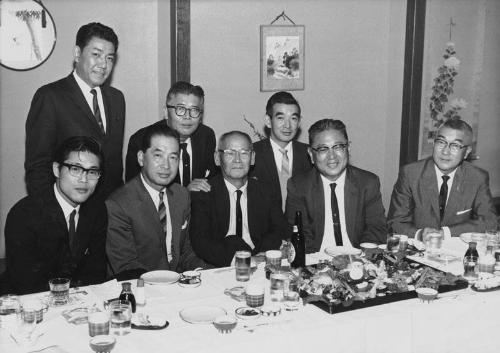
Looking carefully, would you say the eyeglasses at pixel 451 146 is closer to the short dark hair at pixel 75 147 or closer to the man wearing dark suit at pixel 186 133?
the man wearing dark suit at pixel 186 133

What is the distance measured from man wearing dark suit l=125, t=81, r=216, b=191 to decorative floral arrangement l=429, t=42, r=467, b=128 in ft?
9.69

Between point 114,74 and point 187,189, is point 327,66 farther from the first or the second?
point 187,189

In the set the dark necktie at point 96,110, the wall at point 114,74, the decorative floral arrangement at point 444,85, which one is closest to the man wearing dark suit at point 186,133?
the dark necktie at point 96,110

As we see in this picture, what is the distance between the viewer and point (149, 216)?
335 cm

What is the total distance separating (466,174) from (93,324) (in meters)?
2.70

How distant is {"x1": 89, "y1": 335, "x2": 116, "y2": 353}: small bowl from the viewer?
77.8 inches

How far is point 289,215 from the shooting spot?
3.86 m

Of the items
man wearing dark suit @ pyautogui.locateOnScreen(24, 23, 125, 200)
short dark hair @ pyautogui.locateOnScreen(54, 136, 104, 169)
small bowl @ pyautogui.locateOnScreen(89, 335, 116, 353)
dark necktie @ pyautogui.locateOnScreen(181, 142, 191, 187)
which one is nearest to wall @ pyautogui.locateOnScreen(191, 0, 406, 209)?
dark necktie @ pyautogui.locateOnScreen(181, 142, 191, 187)

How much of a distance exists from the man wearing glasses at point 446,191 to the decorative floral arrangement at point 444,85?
7.49ft

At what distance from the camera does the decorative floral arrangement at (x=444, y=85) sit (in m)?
6.05

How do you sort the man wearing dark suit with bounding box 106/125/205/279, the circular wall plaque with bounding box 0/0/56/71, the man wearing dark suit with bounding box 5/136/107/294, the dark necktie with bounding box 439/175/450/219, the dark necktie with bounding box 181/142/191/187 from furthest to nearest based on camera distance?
the circular wall plaque with bounding box 0/0/56/71 → the dark necktie with bounding box 181/142/191/187 → the dark necktie with bounding box 439/175/450/219 → the man wearing dark suit with bounding box 106/125/205/279 → the man wearing dark suit with bounding box 5/136/107/294

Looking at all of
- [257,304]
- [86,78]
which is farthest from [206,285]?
[86,78]

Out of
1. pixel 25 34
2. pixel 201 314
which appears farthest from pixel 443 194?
pixel 25 34

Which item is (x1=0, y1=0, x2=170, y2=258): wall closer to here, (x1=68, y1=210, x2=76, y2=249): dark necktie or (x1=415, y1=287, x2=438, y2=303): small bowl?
(x1=68, y1=210, x2=76, y2=249): dark necktie
